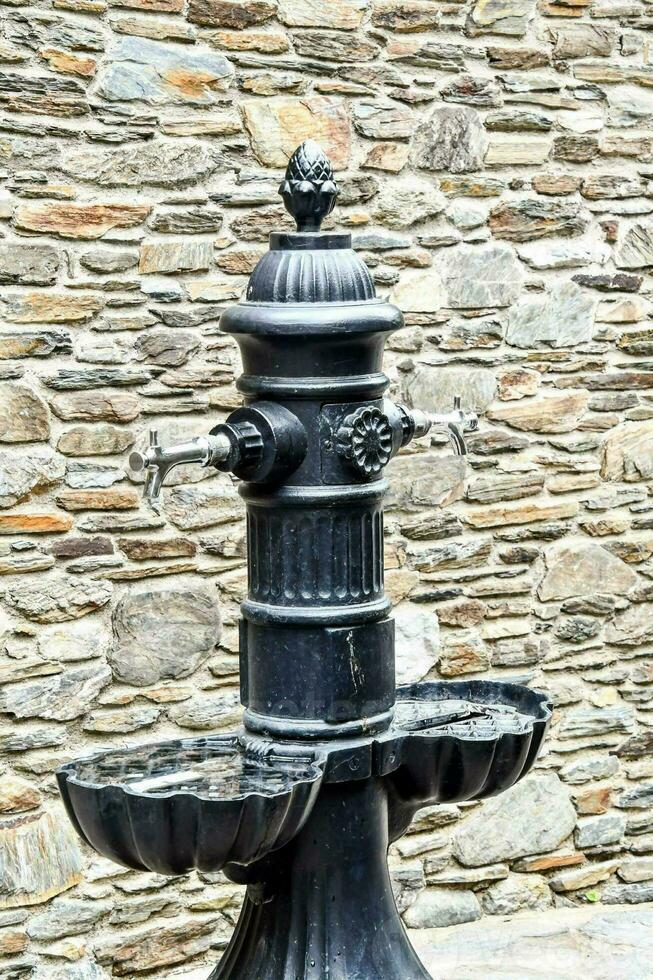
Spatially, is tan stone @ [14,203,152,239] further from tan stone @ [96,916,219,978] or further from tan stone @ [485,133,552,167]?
tan stone @ [96,916,219,978]

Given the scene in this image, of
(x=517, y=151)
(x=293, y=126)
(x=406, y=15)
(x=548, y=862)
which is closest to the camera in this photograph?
(x=293, y=126)

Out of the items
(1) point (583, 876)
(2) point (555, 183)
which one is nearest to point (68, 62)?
(2) point (555, 183)

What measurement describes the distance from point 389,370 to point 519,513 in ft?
2.22

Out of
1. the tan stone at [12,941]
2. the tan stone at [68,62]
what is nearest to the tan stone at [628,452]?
the tan stone at [68,62]

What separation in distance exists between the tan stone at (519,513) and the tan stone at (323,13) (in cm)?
156

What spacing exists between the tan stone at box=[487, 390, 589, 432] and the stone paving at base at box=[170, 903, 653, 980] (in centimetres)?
153

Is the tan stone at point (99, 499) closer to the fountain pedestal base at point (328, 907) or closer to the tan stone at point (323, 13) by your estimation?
the tan stone at point (323, 13)

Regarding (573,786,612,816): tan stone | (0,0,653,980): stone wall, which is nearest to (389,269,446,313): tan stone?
(0,0,653,980): stone wall

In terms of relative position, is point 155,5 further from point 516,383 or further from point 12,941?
point 12,941

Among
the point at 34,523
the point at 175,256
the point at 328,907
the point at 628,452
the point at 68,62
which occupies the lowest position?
the point at 328,907

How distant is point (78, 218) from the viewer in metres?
3.77

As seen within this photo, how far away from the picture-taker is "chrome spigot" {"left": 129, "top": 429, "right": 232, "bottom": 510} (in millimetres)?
1451

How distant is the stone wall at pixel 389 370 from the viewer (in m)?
3.74

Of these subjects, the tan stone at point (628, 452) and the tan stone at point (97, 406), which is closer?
the tan stone at point (97, 406)
